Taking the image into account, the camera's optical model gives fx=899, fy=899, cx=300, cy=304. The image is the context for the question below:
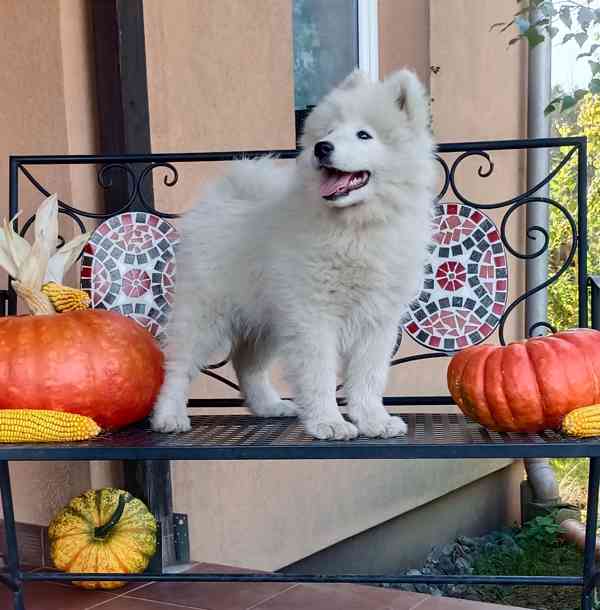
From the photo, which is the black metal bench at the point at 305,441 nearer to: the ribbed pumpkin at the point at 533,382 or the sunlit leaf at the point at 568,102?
the ribbed pumpkin at the point at 533,382

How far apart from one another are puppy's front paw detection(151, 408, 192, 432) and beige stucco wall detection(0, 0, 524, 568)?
2.90 feet

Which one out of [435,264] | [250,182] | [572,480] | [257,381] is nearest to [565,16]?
[435,264]

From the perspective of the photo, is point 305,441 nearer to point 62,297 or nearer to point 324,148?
point 324,148

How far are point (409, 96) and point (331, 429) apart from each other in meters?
0.90

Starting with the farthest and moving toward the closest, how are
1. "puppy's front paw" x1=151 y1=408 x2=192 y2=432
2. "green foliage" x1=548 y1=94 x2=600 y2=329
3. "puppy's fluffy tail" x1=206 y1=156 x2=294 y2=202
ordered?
"green foliage" x1=548 y1=94 x2=600 y2=329
"puppy's fluffy tail" x1=206 y1=156 x2=294 y2=202
"puppy's front paw" x1=151 y1=408 x2=192 y2=432

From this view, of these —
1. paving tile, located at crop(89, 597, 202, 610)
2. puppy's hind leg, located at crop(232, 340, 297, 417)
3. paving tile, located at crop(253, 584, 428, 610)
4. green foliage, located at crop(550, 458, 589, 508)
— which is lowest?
green foliage, located at crop(550, 458, 589, 508)

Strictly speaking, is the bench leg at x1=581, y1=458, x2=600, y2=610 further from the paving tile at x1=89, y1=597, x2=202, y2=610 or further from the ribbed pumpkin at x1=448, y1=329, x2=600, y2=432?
the paving tile at x1=89, y1=597, x2=202, y2=610

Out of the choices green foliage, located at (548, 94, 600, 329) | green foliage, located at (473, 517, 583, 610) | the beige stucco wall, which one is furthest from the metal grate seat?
green foliage, located at (548, 94, 600, 329)

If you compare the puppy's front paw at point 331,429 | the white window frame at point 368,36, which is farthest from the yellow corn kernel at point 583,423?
the white window frame at point 368,36

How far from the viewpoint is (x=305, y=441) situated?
2.20 meters

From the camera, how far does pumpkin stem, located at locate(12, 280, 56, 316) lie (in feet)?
8.24

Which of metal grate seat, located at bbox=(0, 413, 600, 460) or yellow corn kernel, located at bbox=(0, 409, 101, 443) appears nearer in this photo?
metal grate seat, located at bbox=(0, 413, 600, 460)

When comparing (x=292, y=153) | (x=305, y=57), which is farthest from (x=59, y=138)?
(x=305, y=57)

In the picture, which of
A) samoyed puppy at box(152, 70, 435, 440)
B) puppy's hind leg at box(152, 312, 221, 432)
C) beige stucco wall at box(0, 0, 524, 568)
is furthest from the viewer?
beige stucco wall at box(0, 0, 524, 568)
